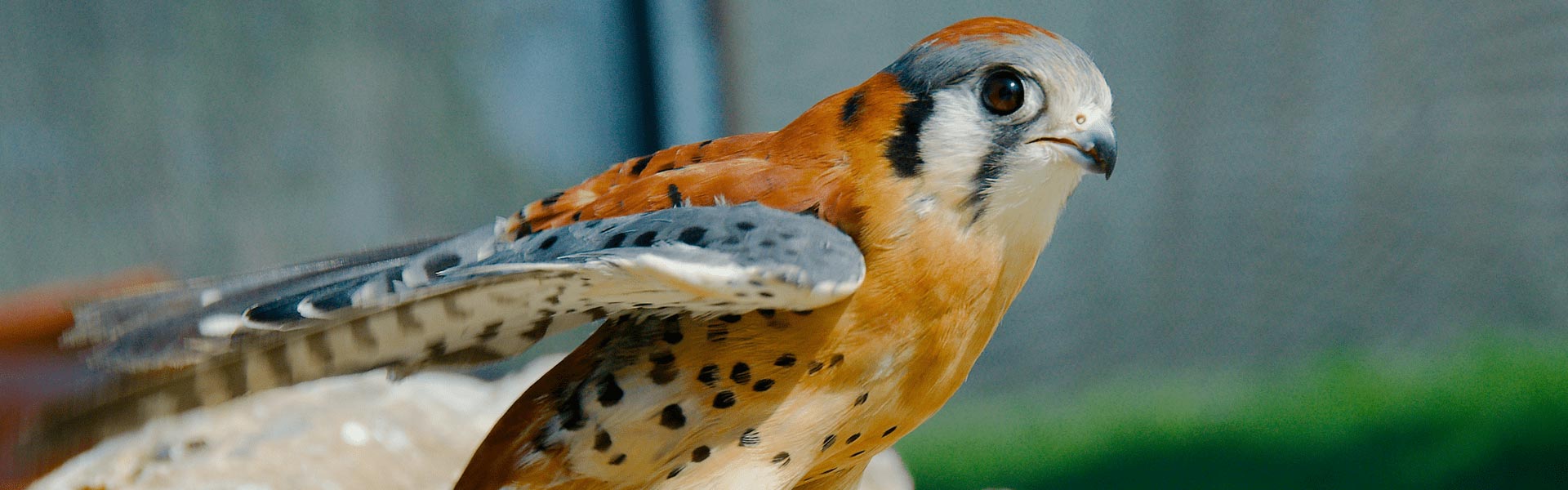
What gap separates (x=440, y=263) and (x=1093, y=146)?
670mm

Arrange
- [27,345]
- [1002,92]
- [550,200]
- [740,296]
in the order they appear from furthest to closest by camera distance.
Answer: [27,345] → [550,200] → [1002,92] → [740,296]

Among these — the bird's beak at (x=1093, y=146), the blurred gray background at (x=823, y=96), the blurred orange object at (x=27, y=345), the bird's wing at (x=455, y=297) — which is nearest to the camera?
the bird's wing at (x=455, y=297)

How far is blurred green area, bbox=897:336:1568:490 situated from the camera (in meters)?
2.49

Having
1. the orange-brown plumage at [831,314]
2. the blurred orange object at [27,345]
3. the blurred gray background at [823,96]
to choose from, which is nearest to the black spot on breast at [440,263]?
the orange-brown plumage at [831,314]

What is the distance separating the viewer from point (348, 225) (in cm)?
271

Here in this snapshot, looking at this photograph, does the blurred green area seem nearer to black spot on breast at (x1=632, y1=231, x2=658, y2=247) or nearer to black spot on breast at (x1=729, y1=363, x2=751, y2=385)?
black spot on breast at (x1=729, y1=363, x2=751, y2=385)

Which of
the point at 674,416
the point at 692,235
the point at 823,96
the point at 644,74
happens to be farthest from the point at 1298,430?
the point at 692,235

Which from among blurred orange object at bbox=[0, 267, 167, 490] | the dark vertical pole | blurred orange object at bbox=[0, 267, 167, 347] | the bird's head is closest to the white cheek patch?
the bird's head

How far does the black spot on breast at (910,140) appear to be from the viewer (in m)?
1.02

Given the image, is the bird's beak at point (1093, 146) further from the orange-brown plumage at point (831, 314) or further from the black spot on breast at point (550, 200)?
the black spot on breast at point (550, 200)

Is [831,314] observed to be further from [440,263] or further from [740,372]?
[440,263]

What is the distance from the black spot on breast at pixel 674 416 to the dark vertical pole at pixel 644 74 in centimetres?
170

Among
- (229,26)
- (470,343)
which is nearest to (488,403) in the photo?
(229,26)

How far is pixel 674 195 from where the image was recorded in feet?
3.43
